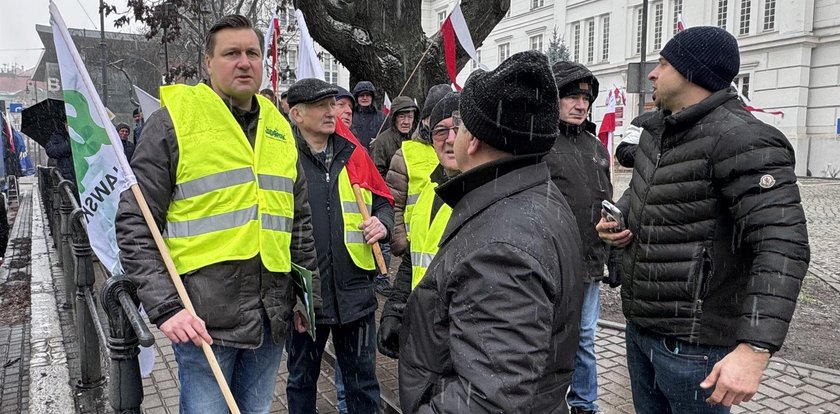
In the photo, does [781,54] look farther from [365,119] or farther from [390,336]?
[390,336]

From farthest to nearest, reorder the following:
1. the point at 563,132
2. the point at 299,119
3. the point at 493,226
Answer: the point at 563,132 → the point at 299,119 → the point at 493,226

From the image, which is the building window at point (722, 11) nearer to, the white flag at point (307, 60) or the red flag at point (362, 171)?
the white flag at point (307, 60)

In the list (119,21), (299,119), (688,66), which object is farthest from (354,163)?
(119,21)

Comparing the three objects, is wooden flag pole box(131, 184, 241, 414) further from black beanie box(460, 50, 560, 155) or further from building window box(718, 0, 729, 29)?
building window box(718, 0, 729, 29)

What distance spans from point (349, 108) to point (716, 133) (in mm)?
2835

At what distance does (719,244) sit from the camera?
232 cm

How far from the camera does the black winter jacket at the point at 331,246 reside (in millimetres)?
3352

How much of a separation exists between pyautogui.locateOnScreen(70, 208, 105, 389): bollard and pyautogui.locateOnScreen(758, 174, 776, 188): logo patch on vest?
3.93m

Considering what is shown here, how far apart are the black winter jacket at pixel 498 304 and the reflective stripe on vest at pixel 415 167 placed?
2.22 meters

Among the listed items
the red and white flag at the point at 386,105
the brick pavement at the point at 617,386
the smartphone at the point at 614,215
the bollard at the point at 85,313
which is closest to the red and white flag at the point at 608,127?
the brick pavement at the point at 617,386

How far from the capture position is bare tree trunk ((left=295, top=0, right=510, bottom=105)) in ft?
27.3

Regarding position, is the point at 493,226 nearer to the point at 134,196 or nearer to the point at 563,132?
the point at 134,196

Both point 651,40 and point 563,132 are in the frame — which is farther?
point 651,40

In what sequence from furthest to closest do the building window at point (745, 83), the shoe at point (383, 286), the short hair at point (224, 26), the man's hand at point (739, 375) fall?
1. the building window at point (745, 83)
2. the shoe at point (383, 286)
3. the short hair at point (224, 26)
4. the man's hand at point (739, 375)
